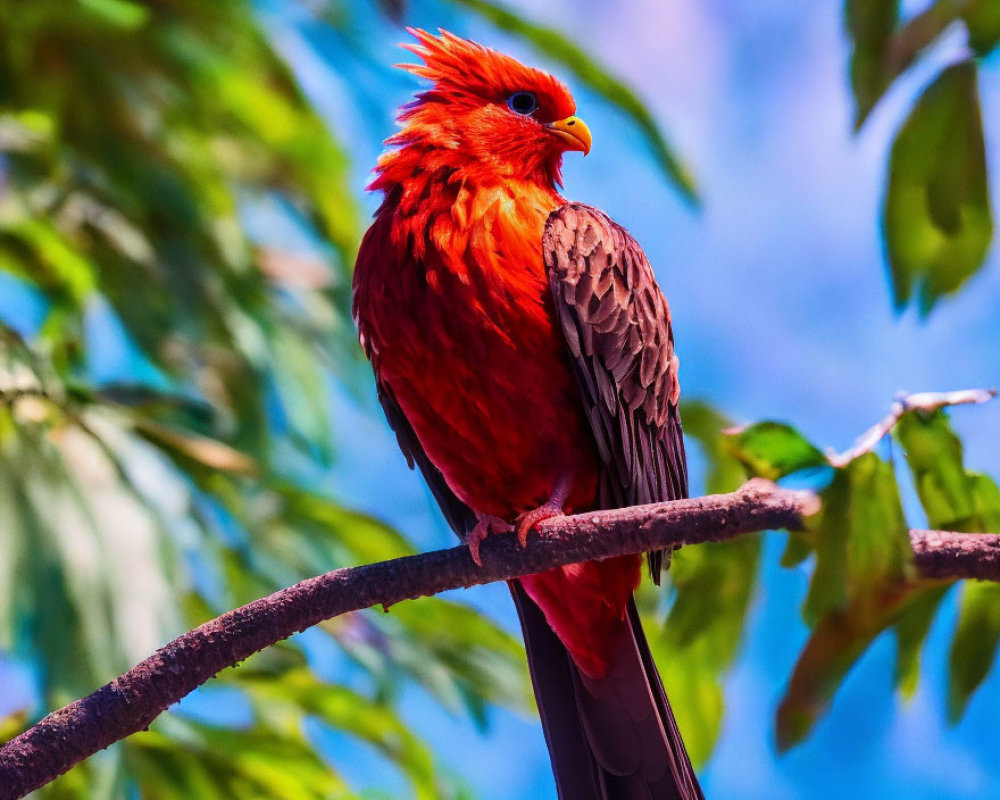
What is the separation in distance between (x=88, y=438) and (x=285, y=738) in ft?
3.77

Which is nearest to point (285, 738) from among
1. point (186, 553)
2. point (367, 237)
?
point (186, 553)

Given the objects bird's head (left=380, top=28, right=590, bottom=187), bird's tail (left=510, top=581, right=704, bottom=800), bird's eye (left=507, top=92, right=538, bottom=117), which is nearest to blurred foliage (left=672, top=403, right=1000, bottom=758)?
bird's tail (left=510, top=581, right=704, bottom=800)

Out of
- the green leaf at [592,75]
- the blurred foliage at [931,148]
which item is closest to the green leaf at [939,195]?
the blurred foliage at [931,148]

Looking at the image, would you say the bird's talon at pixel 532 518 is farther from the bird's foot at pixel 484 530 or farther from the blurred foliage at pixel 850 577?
the blurred foliage at pixel 850 577

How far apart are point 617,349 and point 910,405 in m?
0.78

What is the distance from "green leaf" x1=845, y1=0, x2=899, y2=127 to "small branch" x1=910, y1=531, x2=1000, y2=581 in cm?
71

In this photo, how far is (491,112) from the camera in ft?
8.25

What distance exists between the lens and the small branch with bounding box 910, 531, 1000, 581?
4.81 ft

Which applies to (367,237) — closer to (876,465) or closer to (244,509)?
(876,465)

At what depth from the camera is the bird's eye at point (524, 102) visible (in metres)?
2.58

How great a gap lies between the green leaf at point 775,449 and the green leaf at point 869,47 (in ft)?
1.97

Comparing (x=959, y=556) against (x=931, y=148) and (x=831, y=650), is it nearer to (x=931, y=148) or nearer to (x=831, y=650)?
(x=831, y=650)

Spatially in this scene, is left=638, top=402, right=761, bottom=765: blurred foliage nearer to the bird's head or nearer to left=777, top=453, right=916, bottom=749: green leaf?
left=777, top=453, right=916, bottom=749: green leaf

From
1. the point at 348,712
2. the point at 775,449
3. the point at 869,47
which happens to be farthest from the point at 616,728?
the point at 348,712
